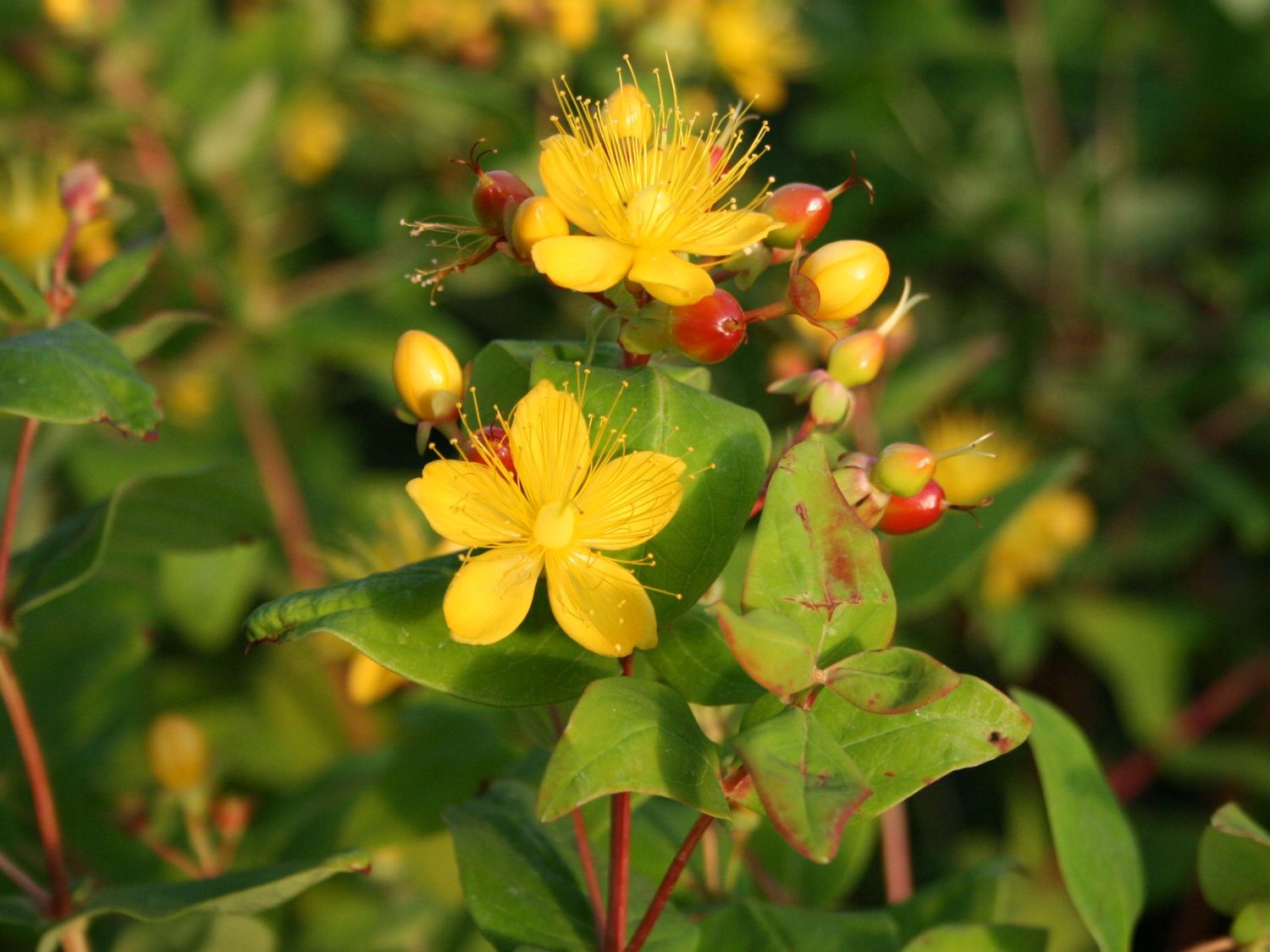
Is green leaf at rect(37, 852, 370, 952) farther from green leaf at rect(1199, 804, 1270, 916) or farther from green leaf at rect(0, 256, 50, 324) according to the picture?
green leaf at rect(1199, 804, 1270, 916)

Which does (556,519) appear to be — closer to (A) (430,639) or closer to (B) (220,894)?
(A) (430,639)

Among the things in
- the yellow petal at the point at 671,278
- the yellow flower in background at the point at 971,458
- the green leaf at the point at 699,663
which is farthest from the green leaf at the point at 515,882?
the yellow flower in background at the point at 971,458

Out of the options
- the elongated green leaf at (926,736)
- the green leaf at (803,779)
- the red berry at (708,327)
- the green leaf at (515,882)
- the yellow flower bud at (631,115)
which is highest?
the yellow flower bud at (631,115)

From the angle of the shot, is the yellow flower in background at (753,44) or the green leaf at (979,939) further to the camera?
the yellow flower in background at (753,44)

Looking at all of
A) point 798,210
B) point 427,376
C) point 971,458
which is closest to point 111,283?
point 427,376

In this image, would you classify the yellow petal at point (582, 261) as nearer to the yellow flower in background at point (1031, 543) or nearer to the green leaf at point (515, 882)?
the green leaf at point (515, 882)

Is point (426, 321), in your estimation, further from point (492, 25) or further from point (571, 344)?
point (571, 344)
